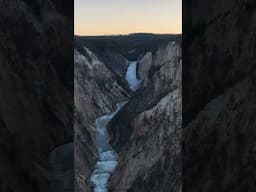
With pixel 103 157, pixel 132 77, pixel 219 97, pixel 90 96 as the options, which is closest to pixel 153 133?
pixel 103 157

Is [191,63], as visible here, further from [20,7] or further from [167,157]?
[167,157]

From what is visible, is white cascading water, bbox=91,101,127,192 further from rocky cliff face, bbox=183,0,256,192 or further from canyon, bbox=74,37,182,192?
rocky cliff face, bbox=183,0,256,192

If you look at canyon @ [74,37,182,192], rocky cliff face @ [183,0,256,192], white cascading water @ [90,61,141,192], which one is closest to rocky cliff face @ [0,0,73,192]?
rocky cliff face @ [183,0,256,192]

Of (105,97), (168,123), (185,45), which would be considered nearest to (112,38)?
(105,97)

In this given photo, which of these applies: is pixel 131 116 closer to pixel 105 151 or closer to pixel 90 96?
pixel 105 151

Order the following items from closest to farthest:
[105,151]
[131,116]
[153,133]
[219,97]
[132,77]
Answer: [219,97] → [153,133] → [105,151] → [131,116] → [132,77]

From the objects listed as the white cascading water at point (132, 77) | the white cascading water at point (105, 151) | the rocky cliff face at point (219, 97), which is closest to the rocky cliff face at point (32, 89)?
the rocky cliff face at point (219, 97)
